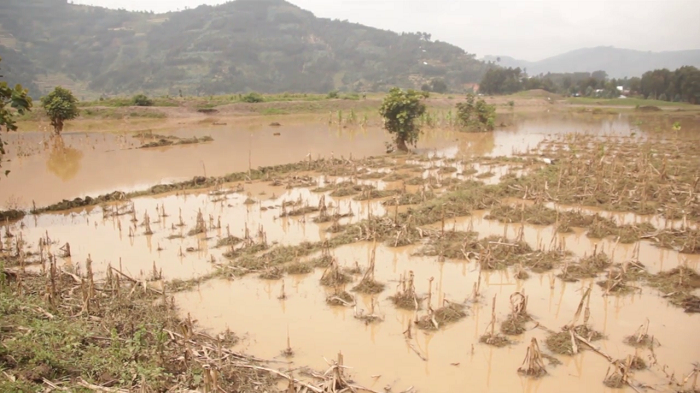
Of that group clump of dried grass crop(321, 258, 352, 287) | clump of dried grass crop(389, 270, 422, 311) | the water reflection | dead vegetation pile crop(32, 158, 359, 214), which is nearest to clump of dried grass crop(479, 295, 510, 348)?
clump of dried grass crop(389, 270, 422, 311)

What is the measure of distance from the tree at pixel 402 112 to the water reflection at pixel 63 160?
43.7 feet

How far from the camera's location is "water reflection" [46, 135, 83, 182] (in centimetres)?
1812

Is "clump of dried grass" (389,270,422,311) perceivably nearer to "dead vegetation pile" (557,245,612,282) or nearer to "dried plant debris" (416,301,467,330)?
"dried plant debris" (416,301,467,330)

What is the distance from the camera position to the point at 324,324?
6.87 m

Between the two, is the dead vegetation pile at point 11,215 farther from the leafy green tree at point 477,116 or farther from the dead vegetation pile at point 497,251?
the leafy green tree at point 477,116

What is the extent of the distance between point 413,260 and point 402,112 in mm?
13376

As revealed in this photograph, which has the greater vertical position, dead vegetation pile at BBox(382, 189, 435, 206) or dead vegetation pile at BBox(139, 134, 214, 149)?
dead vegetation pile at BBox(139, 134, 214, 149)

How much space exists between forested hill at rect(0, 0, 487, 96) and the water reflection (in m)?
67.8

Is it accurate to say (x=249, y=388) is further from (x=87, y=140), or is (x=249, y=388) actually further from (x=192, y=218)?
(x=87, y=140)

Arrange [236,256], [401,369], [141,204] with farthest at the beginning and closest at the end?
[141,204]
[236,256]
[401,369]

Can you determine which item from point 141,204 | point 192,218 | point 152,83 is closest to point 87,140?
point 141,204

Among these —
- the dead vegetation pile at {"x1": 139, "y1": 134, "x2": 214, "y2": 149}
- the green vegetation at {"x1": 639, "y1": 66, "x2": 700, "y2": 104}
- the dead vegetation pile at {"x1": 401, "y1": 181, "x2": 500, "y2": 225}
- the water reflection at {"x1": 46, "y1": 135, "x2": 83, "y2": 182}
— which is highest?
the green vegetation at {"x1": 639, "y1": 66, "x2": 700, "y2": 104}

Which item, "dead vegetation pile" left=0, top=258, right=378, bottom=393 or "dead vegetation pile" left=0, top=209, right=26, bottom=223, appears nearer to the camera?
"dead vegetation pile" left=0, top=258, right=378, bottom=393

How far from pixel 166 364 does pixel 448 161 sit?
52.3ft
